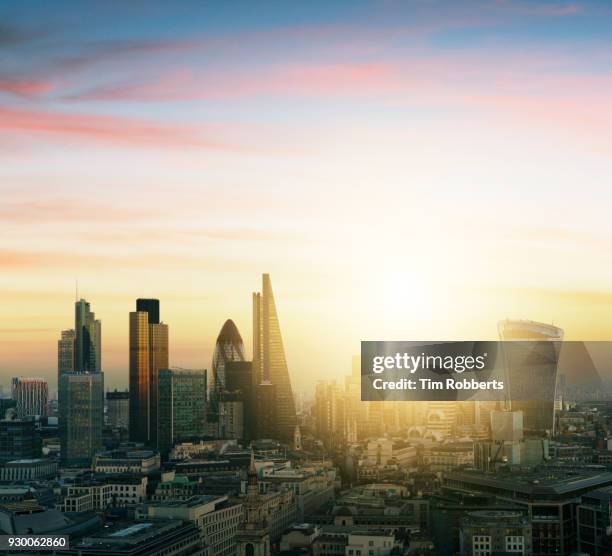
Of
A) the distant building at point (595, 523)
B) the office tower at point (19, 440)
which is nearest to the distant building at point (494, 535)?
the distant building at point (595, 523)

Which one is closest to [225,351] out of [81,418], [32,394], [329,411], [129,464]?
[329,411]

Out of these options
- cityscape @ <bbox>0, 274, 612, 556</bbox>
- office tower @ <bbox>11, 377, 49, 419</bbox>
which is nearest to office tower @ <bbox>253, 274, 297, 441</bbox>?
cityscape @ <bbox>0, 274, 612, 556</bbox>

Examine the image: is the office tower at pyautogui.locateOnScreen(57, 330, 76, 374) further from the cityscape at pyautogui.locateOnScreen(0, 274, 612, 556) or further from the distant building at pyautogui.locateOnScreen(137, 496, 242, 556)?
the distant building at pyautogui.locateOnScreen(137, 496, 242, 556)

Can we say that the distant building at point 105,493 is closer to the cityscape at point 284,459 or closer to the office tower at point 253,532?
the cityscape at point 284,459

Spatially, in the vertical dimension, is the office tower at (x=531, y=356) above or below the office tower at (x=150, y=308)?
below

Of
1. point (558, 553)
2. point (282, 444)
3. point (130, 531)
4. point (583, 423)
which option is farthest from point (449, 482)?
point (282, 444)

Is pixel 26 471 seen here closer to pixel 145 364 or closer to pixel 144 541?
pixel 145 364
